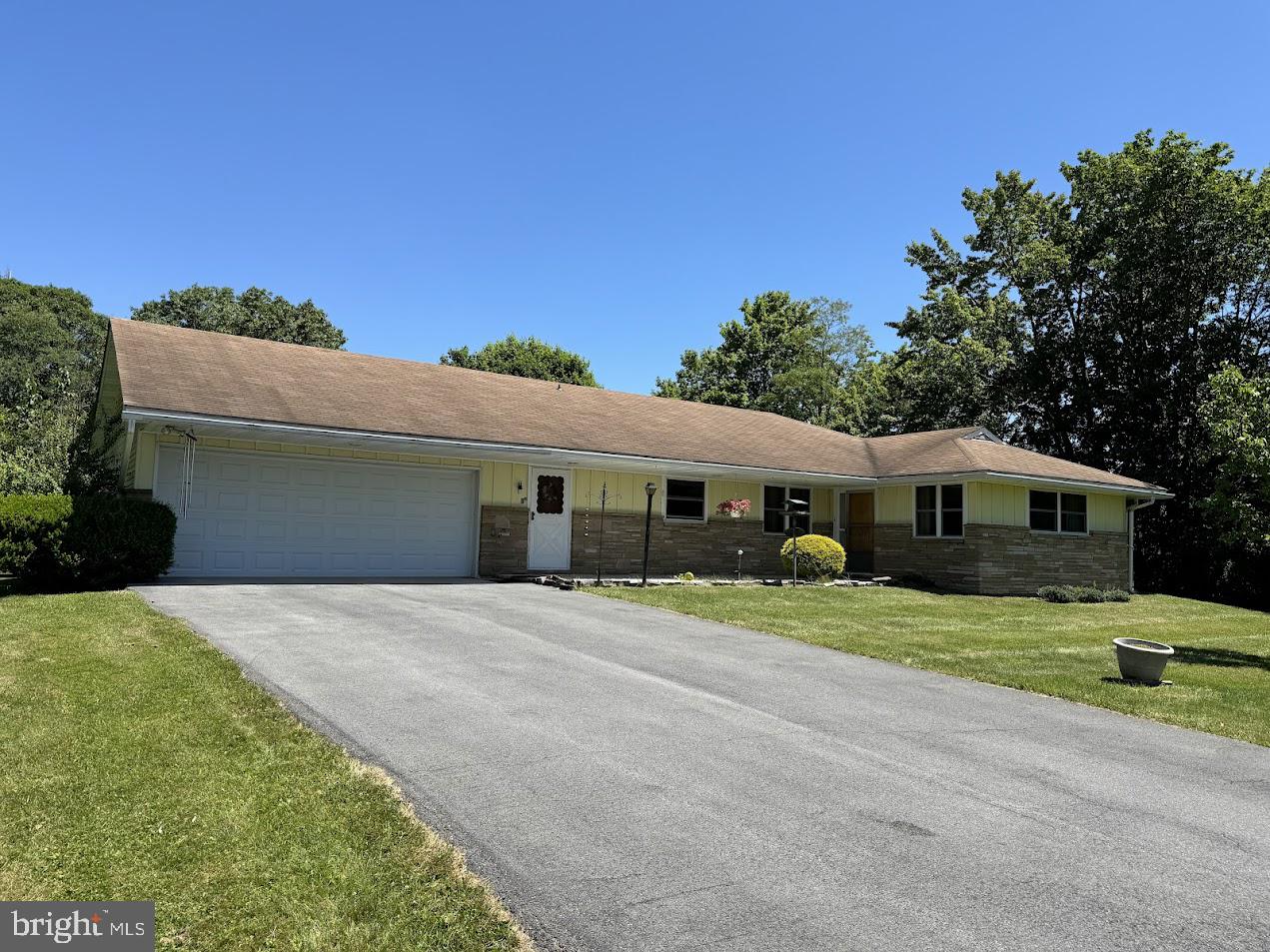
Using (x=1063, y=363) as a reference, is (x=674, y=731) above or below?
below

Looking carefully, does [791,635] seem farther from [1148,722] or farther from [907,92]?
[907,92]

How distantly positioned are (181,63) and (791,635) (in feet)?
47.7

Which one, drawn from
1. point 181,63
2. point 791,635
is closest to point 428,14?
point 181,63

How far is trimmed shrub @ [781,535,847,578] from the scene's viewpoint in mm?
19359

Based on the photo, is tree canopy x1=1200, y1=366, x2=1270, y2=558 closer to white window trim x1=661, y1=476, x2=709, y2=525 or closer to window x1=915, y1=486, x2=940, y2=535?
window x1=915, y1=486, x2=940, y2=535

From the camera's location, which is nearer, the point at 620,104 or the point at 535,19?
the point at 535,19

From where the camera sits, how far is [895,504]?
21.5m

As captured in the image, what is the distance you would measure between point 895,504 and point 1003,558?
10.2 ft

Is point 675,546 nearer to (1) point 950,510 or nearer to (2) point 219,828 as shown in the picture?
(1) point 950,510

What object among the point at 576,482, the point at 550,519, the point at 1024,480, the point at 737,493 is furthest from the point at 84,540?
the point at 1024,480

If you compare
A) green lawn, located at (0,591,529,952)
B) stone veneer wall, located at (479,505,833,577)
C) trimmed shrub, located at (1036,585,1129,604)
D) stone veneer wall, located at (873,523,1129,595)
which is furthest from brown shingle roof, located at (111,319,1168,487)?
green lawn, located at (0,591,529,952)

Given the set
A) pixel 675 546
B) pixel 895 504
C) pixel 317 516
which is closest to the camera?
pixel 317 516

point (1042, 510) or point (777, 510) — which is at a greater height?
point (1042, 510)

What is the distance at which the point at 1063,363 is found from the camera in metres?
31.0
